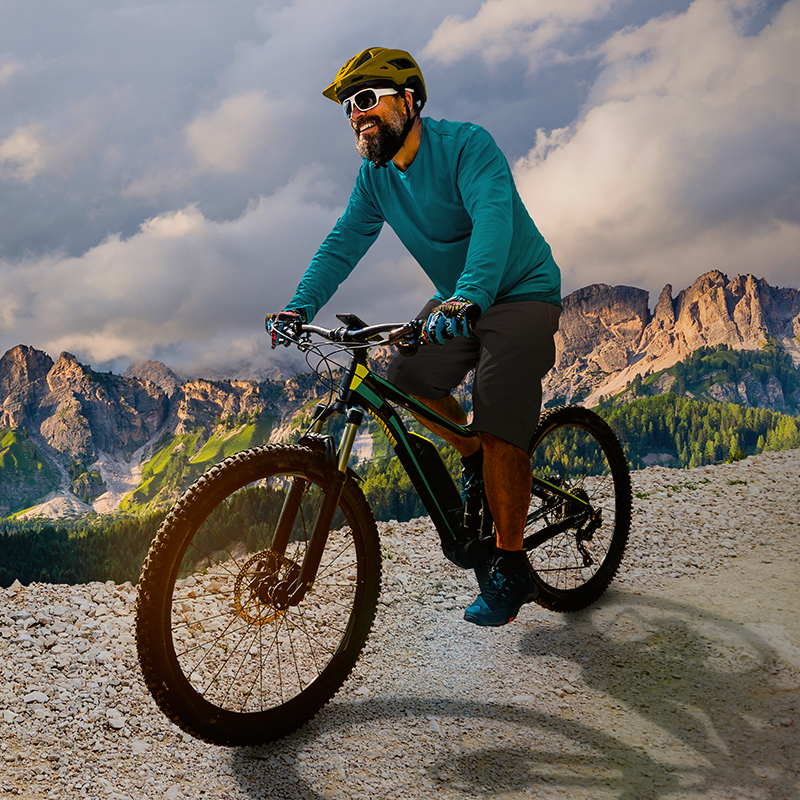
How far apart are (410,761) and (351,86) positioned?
373 centimetres

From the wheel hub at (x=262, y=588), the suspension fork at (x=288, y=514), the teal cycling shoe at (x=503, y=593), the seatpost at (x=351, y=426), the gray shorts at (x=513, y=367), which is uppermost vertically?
the gray shorts at (x=513, y=367)

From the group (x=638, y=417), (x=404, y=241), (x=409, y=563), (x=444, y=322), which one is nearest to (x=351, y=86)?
(x=404, y=241)

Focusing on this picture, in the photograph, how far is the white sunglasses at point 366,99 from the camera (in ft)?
10.9

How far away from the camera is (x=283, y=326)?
3.45 metres

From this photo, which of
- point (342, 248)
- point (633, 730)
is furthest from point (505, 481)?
point (342, 248)

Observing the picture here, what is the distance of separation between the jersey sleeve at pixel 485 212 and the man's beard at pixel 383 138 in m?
0.40

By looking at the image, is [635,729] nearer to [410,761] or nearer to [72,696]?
[410,761]

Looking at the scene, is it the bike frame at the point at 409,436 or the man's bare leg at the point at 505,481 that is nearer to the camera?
the bike frame at the point at 409,436

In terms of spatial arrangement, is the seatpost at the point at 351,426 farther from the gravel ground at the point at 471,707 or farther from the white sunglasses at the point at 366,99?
the white sunglasses at the point at 366,99

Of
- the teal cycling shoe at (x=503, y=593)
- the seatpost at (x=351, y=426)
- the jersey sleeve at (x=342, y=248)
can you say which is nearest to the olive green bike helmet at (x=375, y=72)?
the jersey sleeve at (x=342, y=248)

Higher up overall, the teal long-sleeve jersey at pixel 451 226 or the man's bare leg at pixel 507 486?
the teal long-sleeve jersey at pixel 451 226

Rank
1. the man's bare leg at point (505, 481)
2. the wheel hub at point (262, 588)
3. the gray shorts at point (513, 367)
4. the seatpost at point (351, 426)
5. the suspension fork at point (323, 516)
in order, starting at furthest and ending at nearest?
the man's bare leg at point (505, 481), the gray shorts at point (513, 367), the seatpost at point (351, 426), the suspension fork at point (323, 516), the wheel hub at point (262, 588)

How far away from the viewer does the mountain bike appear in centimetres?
273

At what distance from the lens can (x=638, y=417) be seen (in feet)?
525
